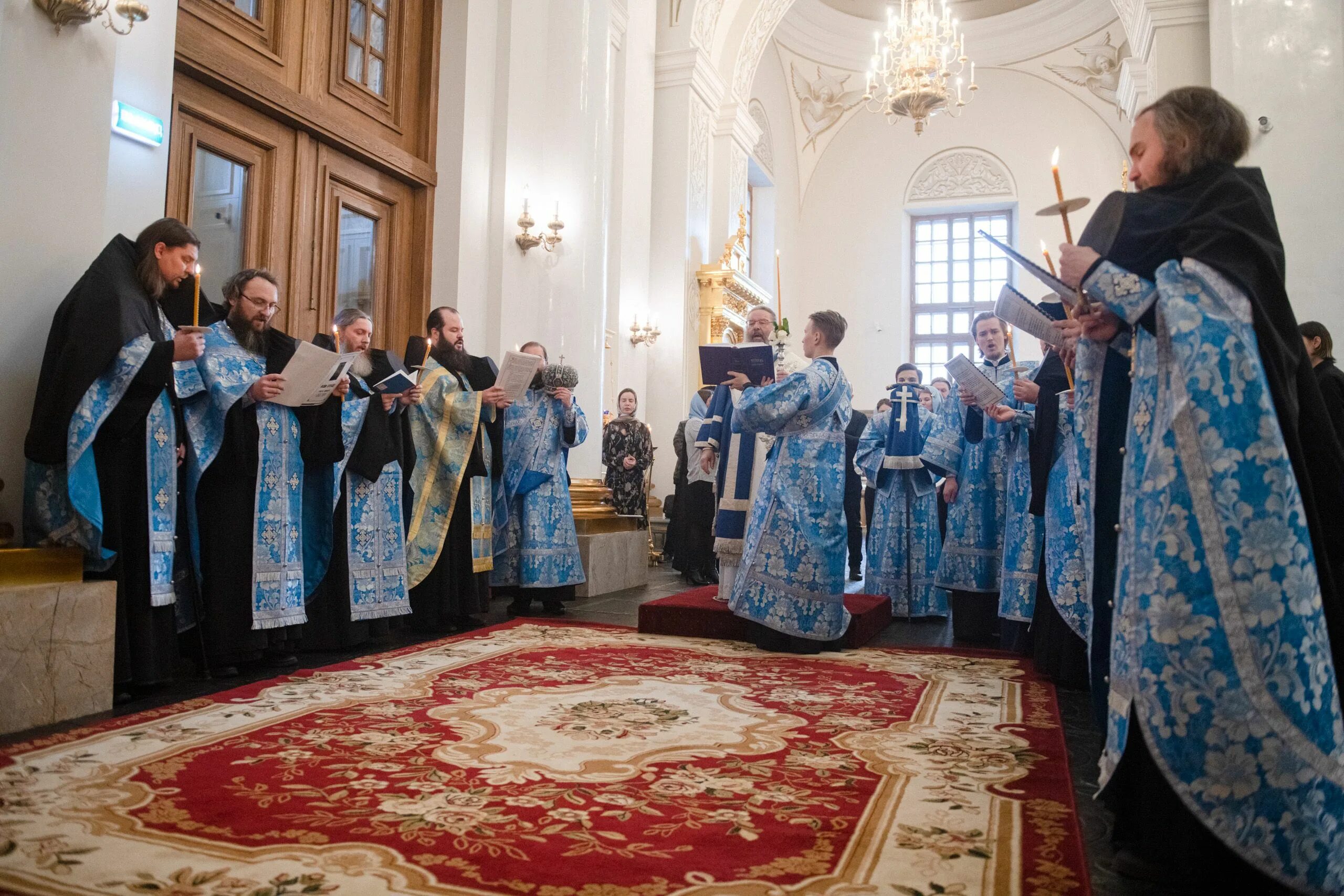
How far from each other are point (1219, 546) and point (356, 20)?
6.78 metres

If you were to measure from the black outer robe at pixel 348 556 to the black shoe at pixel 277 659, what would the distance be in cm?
31

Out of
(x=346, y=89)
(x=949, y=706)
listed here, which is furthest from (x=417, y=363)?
(x=949, y=706)

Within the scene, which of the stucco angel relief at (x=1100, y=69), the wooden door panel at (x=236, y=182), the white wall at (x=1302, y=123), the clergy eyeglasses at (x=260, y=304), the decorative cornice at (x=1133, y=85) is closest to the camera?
the clergy eyeglasses at (x=260, y=304)

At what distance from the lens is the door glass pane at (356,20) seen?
6.75 m

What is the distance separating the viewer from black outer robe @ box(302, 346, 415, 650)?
15.5 feet

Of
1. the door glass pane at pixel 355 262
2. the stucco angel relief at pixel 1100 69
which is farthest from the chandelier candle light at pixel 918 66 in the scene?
the door glass pane at pixel 355 262

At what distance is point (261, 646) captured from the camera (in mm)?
4180

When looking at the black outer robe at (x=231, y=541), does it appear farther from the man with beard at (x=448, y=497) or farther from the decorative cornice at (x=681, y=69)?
the decorative cornice at (x=681, y=69)

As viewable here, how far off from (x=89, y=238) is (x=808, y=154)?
54.9 ft

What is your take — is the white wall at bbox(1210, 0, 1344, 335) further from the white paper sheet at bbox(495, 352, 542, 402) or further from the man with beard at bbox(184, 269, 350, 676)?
the man with beard at bbox(184, 269, 350, 676)

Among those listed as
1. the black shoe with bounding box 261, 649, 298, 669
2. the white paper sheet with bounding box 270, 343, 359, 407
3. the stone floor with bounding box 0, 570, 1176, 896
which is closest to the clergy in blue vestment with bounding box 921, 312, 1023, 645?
the stone floor with bounding box 0, 570, 1176, 896

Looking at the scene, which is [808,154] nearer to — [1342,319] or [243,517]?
[1342,319]

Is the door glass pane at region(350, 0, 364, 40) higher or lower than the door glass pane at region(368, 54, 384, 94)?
higher

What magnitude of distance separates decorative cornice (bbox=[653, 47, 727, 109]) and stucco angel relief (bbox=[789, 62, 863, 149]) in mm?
5676
